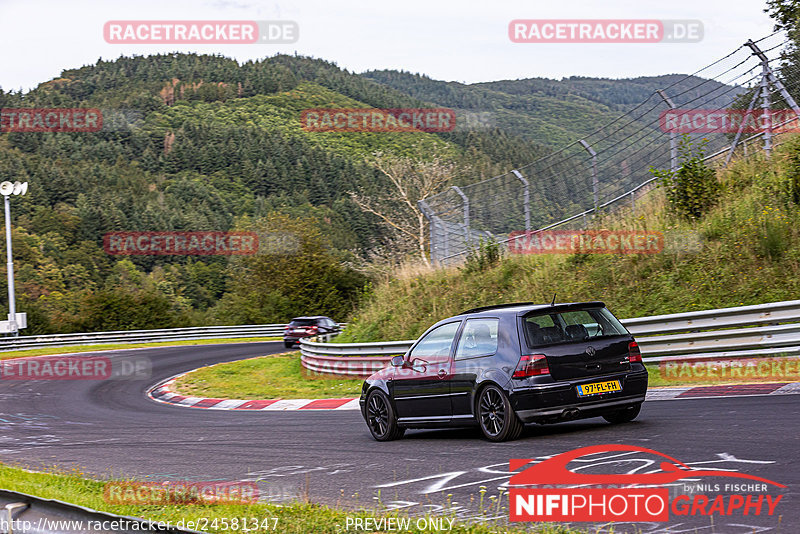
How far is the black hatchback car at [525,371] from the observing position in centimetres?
906

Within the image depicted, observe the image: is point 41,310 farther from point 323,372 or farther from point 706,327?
point 706,327

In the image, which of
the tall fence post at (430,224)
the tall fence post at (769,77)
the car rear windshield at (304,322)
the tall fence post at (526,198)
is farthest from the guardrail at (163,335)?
the tall fence post at (769,77)

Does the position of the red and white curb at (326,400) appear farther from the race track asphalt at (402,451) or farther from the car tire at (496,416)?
the car tire at (496,416)

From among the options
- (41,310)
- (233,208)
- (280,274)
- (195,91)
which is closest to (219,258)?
(233,208)

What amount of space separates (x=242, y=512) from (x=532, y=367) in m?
3.87

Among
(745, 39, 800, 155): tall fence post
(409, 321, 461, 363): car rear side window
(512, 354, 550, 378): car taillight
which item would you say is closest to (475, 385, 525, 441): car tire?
(512, 354, 550, 378): car taillight

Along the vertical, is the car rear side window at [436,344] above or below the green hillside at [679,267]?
below

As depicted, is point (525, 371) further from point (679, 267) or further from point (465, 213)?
point (465, 213)

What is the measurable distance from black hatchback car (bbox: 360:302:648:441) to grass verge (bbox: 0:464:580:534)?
10.3 feet

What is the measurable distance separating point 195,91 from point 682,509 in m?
166

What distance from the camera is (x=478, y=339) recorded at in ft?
32.4

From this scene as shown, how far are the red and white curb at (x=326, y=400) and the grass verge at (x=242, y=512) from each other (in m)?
6.53

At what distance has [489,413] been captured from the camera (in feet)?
31.1

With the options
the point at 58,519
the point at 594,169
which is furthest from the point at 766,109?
the point at 58,519
